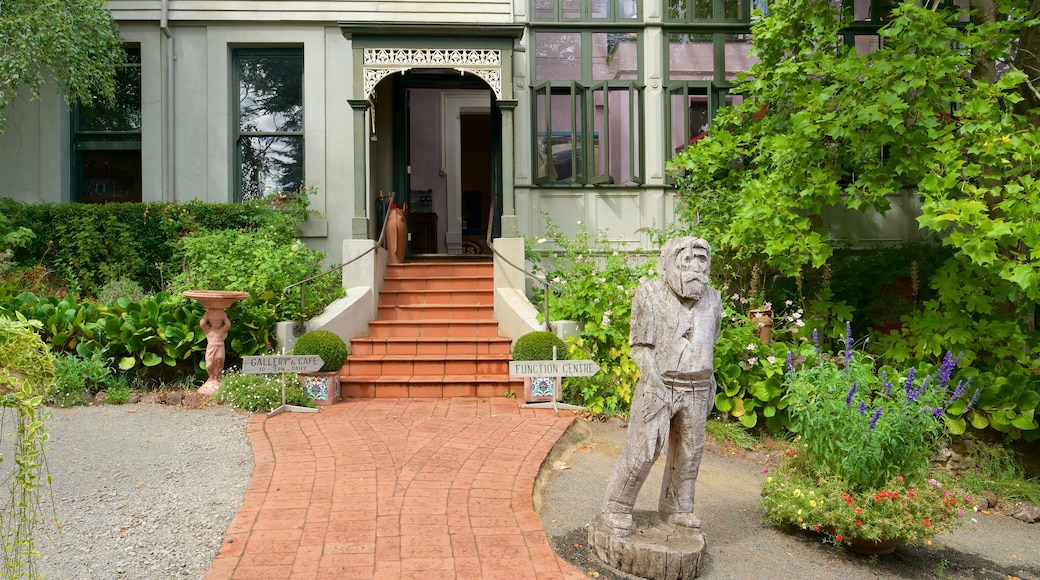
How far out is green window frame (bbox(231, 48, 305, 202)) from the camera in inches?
396

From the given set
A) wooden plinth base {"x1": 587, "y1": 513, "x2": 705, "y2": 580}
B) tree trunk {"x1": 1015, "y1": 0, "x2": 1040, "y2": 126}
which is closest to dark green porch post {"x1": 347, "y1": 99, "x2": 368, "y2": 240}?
wooden plinth base {"x1": 587, "y1": 513, "x2": 705, "y2": 580}

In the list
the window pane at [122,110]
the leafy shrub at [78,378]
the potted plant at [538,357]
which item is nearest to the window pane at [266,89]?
the window pane at [122,110]

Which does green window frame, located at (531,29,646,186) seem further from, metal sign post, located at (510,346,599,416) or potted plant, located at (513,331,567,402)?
metal sign post, located at (510,346,599,416)

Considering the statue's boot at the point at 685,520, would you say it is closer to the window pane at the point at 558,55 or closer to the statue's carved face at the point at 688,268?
the statue's carved face at the point at 688,268

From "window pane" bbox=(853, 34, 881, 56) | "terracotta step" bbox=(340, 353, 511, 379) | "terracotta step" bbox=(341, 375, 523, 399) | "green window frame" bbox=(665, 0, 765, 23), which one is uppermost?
"green window frame" bbox=(665, 0, 765, 23)

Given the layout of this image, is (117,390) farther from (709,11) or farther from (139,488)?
(709,11)

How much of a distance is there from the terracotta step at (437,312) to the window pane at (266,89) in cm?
376

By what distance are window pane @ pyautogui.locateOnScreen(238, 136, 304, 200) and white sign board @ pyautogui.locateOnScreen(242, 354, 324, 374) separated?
481 cm

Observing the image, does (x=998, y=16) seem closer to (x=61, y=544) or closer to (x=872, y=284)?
(x=872, y=284)

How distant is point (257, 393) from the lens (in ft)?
20.2

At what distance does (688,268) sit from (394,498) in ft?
7.58

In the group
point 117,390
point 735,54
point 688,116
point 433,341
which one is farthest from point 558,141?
point 117,390

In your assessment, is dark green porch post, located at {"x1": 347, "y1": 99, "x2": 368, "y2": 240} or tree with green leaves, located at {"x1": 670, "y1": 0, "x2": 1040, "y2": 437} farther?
dark green porch post, located at {"x1": 347, "y1": 99, "x2": 368, "y2": 240}

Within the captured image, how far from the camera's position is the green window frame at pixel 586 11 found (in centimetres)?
972
